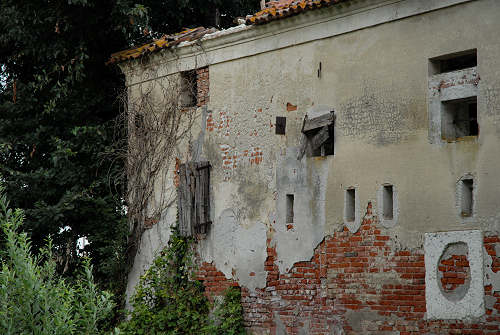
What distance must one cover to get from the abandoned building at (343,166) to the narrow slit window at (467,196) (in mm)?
21

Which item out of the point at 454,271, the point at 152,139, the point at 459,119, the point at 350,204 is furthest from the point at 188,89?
the point at 454,271

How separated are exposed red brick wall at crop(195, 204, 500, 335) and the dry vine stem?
8.98 feet

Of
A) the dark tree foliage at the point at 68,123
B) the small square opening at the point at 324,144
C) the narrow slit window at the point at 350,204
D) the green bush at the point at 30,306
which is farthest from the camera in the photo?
the dark tree foliage at the point at 68,123

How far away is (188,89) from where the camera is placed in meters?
14.7

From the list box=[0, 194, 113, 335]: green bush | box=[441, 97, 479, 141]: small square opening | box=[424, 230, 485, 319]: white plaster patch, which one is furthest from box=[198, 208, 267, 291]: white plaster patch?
box=[0, 194, 113, 335]: green bush

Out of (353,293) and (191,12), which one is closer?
(353,293)

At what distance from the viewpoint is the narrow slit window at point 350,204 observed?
11625 mm

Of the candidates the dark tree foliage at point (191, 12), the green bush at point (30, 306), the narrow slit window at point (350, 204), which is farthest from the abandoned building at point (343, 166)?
the green bush at point (30, 306)

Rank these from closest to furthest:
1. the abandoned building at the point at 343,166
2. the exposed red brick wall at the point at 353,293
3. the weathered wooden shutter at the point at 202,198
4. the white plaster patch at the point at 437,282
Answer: the white plaster patch at the point at 437,282
the abandoned building at the point at 343,166
the exposed red brick wall at the point at 353,293
the weathered wooden shutter at the point at 202,198

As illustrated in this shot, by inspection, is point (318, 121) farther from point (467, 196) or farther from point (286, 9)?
point (467, 196)

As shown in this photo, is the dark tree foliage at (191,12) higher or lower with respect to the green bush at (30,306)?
higher

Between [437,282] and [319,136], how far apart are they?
2.93 metres

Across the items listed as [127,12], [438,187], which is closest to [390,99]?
[438,187]

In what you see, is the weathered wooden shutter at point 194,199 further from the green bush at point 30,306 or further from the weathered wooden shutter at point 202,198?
the green bush at point 30,306
